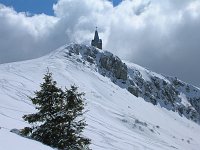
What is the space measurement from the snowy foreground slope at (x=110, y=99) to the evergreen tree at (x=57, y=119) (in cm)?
168

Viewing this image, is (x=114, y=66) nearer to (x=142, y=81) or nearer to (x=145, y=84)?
(x=142, y=81)

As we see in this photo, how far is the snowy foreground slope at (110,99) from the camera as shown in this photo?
4750 centimetres

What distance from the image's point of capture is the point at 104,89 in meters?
96.8

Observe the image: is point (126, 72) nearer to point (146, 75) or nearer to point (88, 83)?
point (146, 75)

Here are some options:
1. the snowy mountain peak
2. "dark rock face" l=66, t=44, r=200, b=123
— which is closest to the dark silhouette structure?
the snowy mountain peak

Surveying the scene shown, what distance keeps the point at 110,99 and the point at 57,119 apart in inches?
2767

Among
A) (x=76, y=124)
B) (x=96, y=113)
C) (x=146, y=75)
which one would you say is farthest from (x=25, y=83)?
(x=146, y=75)

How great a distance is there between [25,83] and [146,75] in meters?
89.5

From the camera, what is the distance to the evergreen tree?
63.9 ft

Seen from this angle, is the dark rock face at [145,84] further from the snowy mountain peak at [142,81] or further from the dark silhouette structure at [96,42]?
the dark silhouette structure at [96,42]

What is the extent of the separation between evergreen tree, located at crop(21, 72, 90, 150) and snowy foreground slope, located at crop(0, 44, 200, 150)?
1678 millimetres

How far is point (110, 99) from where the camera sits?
8994 centimetres

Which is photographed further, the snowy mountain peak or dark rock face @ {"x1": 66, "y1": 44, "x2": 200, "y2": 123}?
dark rock face @ {"x1": 66, "y1": 44, "x2": 200, "y2": 123}

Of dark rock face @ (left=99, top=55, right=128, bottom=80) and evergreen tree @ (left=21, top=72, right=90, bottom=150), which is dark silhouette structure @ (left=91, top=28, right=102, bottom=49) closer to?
dark rock face @ (left=99, top=55, right=128, bottom=80)
